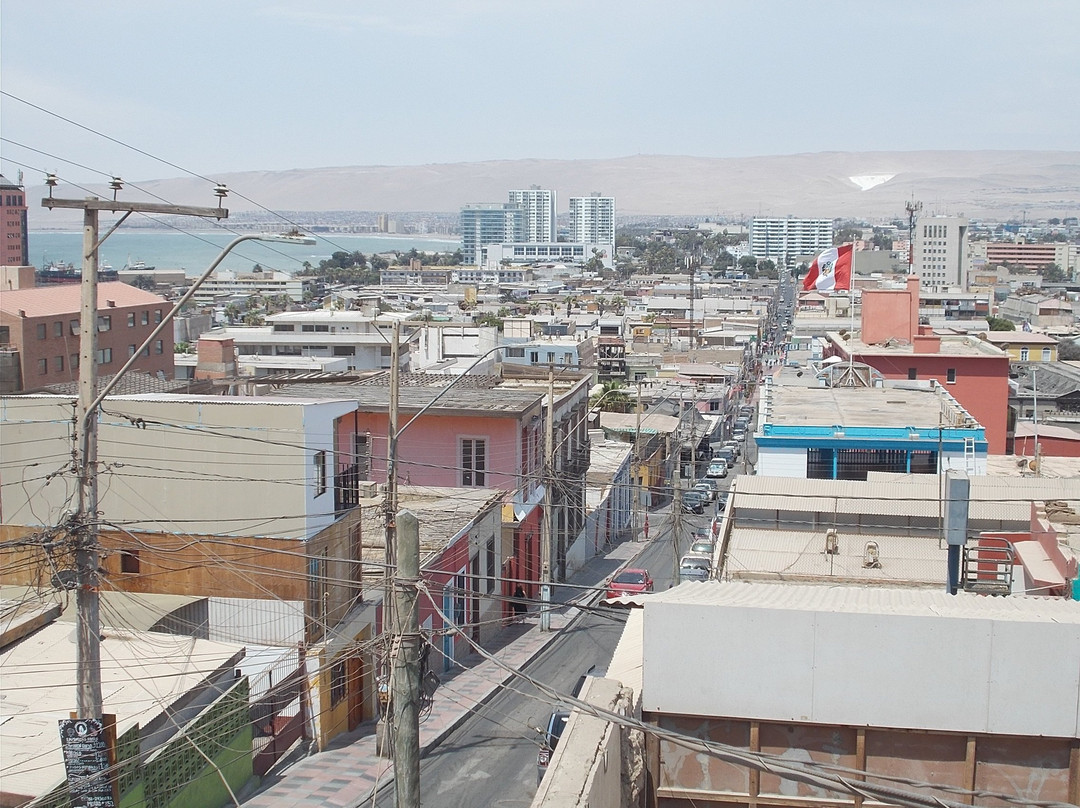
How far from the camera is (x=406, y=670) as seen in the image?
25.1ft

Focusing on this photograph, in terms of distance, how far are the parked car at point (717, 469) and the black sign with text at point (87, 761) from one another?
39603mm

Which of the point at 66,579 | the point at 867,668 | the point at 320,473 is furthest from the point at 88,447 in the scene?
the point at 320,473

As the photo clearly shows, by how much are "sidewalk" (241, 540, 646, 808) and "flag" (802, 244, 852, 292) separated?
1411 cm

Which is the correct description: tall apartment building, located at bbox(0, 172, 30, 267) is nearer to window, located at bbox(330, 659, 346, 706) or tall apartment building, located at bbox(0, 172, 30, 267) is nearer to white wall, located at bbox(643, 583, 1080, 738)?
window, located at bbox(330, 659, 346, 706)

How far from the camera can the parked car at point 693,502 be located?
136 ft

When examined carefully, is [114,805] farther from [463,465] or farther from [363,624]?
[463,465]

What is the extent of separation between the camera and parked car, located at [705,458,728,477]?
161 feet

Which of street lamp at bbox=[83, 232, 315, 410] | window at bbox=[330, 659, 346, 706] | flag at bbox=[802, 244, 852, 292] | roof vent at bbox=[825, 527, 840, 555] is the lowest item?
window at bbox=[330, 659, 346, 706]

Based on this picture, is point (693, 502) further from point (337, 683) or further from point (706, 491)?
point (337, 683)

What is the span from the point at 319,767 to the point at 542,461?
15.2m

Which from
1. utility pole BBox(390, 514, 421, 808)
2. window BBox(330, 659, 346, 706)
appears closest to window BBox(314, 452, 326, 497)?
window BBox(330, 659, 346, 706)

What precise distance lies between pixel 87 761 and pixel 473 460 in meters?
17.7

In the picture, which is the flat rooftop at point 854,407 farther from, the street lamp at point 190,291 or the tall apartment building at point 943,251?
the tall apartment building at point 943,251

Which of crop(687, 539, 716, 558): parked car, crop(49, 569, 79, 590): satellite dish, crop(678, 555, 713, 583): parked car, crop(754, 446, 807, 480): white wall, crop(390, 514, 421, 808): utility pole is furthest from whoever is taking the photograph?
crop(687, 539, 716, 558): parked car
